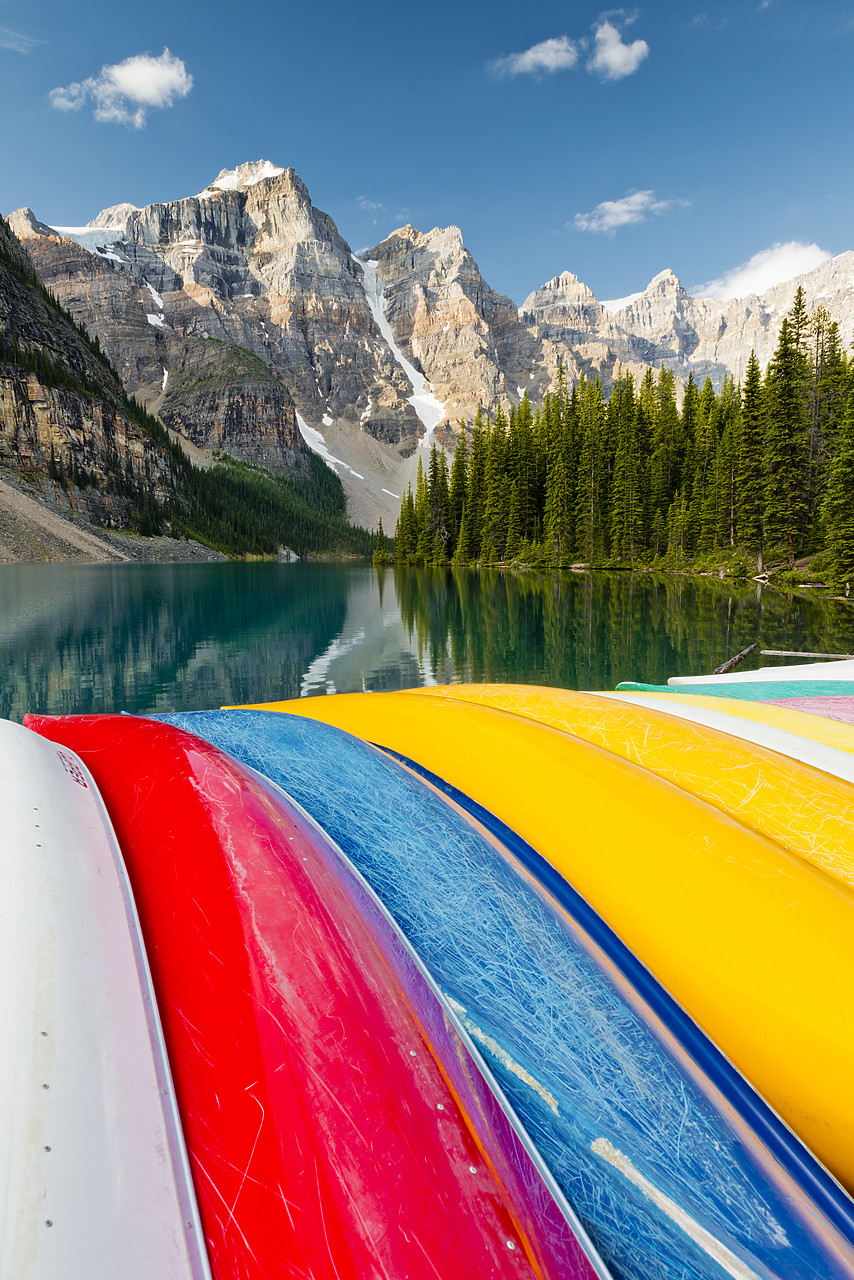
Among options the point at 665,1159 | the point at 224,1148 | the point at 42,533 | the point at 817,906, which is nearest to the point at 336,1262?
the point at 224,1148

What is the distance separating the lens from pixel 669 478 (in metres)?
39.9

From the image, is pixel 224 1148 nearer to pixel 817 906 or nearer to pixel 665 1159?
pixel 665 1159

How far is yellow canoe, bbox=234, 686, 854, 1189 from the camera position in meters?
1.60

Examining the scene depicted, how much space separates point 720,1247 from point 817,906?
3.34ft

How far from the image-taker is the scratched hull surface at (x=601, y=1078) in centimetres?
123

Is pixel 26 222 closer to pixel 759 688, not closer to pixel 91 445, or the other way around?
pixel 91 445

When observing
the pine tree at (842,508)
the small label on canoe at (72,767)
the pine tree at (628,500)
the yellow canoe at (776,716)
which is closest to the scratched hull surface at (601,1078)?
the small label on canoe at (72,767)

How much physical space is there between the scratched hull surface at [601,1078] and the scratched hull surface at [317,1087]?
23cm

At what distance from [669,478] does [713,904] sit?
42986 mm

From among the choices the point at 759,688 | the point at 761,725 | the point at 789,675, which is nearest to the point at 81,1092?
the point at 761,725

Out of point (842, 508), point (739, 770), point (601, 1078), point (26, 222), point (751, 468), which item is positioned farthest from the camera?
point (26, 222)

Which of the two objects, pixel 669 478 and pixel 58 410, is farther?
pixel 58 410

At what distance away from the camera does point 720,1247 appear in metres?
1.21

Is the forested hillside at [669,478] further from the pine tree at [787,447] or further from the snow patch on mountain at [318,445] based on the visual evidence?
the snow patch on mountain at [318,445]
